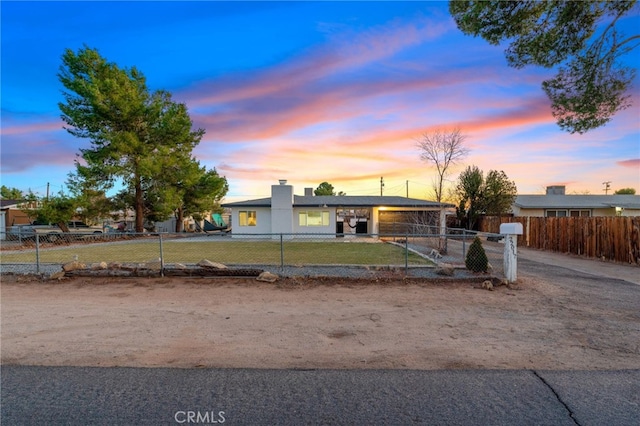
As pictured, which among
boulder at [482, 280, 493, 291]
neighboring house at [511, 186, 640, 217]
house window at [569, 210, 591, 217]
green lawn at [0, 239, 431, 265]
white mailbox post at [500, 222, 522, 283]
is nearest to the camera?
boulder at [482, 280, 493, 291]

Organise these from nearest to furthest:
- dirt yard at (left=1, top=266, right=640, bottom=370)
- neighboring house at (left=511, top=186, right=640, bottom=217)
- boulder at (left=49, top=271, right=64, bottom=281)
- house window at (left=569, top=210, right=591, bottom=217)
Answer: dirt yard at (left=1, top=266, right=640, bottom=370)
boulder at (left=49, top=271, right=64, bottom=281)
neighboring house at (left=511, top=186, right=640, bottom=217)
house window at (left=569, top=210, right=591, bottom=217)

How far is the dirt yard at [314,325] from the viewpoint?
13.4ft

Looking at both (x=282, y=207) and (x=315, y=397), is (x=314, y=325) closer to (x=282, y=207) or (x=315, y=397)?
(x=315, y=397)

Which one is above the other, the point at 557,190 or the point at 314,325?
the point at 557,190

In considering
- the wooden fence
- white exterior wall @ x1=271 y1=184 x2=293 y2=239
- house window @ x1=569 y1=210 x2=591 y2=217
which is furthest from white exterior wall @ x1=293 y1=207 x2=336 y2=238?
house window @ x1=569 y1=210 x2=591 y2=217

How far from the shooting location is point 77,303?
22.2 feet

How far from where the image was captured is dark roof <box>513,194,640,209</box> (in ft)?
95.4

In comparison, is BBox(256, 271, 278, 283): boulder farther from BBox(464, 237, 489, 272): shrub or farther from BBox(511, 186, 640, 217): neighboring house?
BBox(511, 186, 640, 217): neighboring house

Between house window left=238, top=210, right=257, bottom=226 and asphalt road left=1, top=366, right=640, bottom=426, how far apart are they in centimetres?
2233

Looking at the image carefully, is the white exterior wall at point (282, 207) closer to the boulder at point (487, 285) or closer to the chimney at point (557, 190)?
the boulder at point (487, 285)

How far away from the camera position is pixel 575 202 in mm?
30266
